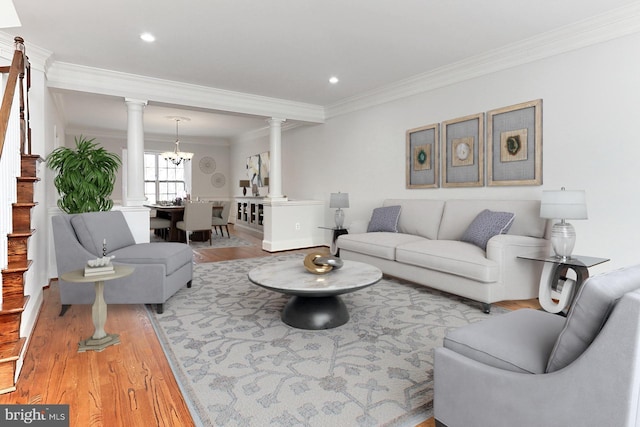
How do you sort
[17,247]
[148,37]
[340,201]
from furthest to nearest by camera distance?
[340,201] → [148,37] → [17,247]

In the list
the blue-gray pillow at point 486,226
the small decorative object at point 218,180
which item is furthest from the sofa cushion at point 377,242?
the small decorative object at point 218,180

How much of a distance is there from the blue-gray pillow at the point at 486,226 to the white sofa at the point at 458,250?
0.11 meters

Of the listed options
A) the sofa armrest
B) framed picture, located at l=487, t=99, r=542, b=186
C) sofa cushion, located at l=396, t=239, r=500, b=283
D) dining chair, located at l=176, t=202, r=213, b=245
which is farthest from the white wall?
dining chair, located at l=176, t=202, r=213, b=245

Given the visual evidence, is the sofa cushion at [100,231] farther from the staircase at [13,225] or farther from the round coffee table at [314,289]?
the round coffee table at [314,289]

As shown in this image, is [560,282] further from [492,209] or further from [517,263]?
[492,209]

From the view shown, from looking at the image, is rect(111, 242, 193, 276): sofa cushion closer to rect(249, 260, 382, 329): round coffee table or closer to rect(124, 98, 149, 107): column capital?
rect(249, 260, 382, 329): round coffee table

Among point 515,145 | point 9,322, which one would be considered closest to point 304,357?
point 9,322

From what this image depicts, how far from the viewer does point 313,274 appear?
2.98 m

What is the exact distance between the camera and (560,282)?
322cm

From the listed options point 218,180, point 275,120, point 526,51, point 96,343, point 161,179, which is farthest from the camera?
point 218,180

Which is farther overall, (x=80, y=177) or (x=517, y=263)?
(x=80, y=177)

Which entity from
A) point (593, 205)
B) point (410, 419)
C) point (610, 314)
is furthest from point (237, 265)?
point (610, 314)

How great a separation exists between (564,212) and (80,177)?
4827 millimetres

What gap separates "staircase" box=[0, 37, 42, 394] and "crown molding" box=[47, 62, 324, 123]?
7.05 feet
